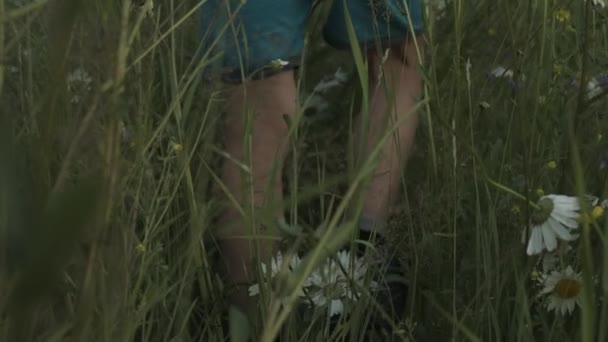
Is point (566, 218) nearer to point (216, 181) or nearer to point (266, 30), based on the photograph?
point (216, 181)

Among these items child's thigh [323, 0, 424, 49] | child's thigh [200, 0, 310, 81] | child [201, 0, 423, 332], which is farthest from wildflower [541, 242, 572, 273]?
child's thigh [323, 0, 424, 49]

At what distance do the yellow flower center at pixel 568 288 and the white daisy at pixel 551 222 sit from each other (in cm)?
5

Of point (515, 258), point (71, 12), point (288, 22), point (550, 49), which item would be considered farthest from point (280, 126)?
point (71, 12)

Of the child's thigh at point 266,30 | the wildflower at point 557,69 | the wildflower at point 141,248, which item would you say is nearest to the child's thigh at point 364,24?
the child's thigh at point 266,30

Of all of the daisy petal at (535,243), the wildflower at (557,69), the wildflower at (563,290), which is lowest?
the wildflower at (563,290)

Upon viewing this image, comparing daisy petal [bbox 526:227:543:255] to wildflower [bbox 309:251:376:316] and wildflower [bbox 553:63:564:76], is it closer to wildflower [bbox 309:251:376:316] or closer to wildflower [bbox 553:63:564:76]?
wildflower [bbox 309:251:376:316]

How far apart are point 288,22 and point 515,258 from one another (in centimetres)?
57

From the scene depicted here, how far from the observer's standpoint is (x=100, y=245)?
51 cm

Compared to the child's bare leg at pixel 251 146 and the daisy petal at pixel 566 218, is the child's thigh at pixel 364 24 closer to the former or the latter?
the child's bare leg at pixel 251 146

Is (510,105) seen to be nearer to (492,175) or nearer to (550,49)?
(550,49)

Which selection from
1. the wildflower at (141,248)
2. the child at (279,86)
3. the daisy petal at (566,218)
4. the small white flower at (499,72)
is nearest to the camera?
the wildflower at (141,248)

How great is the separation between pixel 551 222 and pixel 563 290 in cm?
8

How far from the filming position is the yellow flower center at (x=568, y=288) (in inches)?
49.5

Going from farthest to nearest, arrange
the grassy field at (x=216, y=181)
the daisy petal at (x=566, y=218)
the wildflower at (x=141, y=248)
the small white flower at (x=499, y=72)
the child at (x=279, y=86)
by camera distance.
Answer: the small white flower at (x=499, y=72)
the child at (x=279, y=86)
the daisy petal at (x=566, y=218)
the wildflower at (x=141, y=248)
the grassy field at (x=216, y=181)
